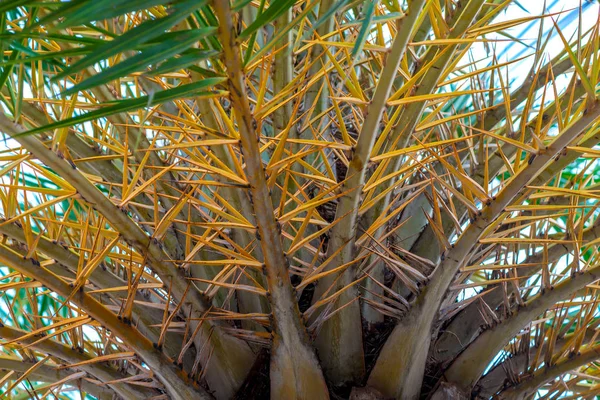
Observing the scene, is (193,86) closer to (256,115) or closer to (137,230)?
(256,115)

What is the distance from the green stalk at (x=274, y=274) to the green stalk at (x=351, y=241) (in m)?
0.06

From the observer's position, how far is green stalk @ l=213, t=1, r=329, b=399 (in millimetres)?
410

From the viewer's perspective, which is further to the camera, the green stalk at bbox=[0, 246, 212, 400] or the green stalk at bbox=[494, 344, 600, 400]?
the green stalk at bbox=[494, 344, 600, 400]

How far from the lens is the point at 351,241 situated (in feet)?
2.34

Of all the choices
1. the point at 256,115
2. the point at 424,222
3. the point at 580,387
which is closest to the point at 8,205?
the point at 256,115

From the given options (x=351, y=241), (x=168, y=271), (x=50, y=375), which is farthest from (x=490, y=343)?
(x=50, y=375)

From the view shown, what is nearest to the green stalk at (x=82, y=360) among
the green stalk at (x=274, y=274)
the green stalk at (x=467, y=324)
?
the green stalk at (x=274, y=274)

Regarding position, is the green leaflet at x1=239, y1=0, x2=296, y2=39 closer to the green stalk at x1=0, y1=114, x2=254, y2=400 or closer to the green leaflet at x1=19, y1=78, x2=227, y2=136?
the green leaflet at x1=19, y1=78, x2=227, y2=136

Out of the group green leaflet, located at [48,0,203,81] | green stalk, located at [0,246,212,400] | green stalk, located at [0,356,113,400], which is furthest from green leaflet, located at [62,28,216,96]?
green stalk, located at [0,356,113,400]

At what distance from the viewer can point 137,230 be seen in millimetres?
649

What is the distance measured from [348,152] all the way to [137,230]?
227 millimetres

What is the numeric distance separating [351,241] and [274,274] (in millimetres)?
118

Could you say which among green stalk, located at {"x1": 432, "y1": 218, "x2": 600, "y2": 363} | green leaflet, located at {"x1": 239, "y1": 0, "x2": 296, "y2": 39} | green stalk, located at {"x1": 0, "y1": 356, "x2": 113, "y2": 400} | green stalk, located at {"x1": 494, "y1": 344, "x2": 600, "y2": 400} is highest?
green leaflet, located at {"x1": 239, "y1": 0, "x2": 296, "y2": 39}

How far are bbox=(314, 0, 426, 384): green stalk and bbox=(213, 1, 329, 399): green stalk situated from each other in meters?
0.06
